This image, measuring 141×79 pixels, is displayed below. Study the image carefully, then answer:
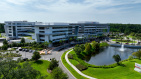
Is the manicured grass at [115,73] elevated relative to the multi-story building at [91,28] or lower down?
lower down

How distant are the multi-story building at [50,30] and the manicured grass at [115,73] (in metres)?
38.2

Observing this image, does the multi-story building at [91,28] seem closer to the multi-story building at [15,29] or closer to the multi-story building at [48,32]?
the multi-story building at [48,32]

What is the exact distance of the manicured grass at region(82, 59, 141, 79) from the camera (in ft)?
90.8

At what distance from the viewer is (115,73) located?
97.3ft

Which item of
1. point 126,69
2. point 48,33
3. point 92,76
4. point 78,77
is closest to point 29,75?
point 78,77

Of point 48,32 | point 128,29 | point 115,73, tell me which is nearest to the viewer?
point 115,73

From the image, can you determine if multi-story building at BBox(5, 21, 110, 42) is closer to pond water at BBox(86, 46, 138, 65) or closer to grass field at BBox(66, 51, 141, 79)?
pond water at BBox(86, 46, 138, 65)

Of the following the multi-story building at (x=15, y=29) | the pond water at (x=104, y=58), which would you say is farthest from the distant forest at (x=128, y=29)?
the multi-story building at (x=15, y=29)

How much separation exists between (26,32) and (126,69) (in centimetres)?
8425

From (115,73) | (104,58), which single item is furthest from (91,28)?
(115,73)

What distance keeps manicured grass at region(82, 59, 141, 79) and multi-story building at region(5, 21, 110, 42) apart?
38184 millimetres

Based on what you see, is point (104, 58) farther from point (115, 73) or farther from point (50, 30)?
point (50, 30)

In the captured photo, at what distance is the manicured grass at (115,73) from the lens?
27.7 meters

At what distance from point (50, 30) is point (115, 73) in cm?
4424
